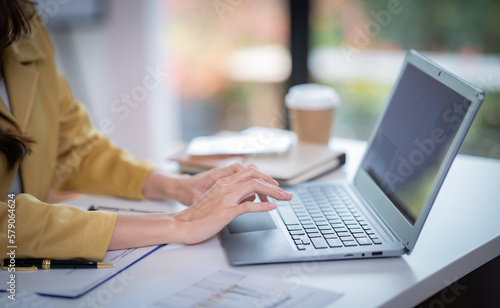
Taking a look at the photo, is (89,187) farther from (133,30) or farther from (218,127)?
(218,127)

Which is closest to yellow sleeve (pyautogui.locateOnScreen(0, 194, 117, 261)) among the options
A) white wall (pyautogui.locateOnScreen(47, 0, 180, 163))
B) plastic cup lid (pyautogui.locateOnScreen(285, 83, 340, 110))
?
plastic cup lid (pyautogui.locateOnScreen(285, 83, 340, 110))

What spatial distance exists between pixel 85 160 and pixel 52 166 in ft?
0.31

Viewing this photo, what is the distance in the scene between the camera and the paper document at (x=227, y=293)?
739 millimetres

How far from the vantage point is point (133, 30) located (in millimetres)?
2910

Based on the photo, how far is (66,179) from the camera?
1.31 metres

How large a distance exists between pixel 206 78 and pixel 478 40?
4.92 feet

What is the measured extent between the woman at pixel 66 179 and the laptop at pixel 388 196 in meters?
0.06

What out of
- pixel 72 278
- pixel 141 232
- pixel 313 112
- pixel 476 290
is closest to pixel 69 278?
pixel 72 278

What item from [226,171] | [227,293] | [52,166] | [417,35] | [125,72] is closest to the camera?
[227,293]

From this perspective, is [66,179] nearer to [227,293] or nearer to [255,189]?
[255,189]

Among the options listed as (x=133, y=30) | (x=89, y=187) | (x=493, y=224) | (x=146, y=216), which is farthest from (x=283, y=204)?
(x=133, y=30)

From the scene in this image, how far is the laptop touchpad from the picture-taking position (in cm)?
96

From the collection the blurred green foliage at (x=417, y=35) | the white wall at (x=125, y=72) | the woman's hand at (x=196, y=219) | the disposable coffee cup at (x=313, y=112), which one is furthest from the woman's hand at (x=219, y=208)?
the white wall at (x=125, y=72)

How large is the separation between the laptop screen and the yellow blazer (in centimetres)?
49
